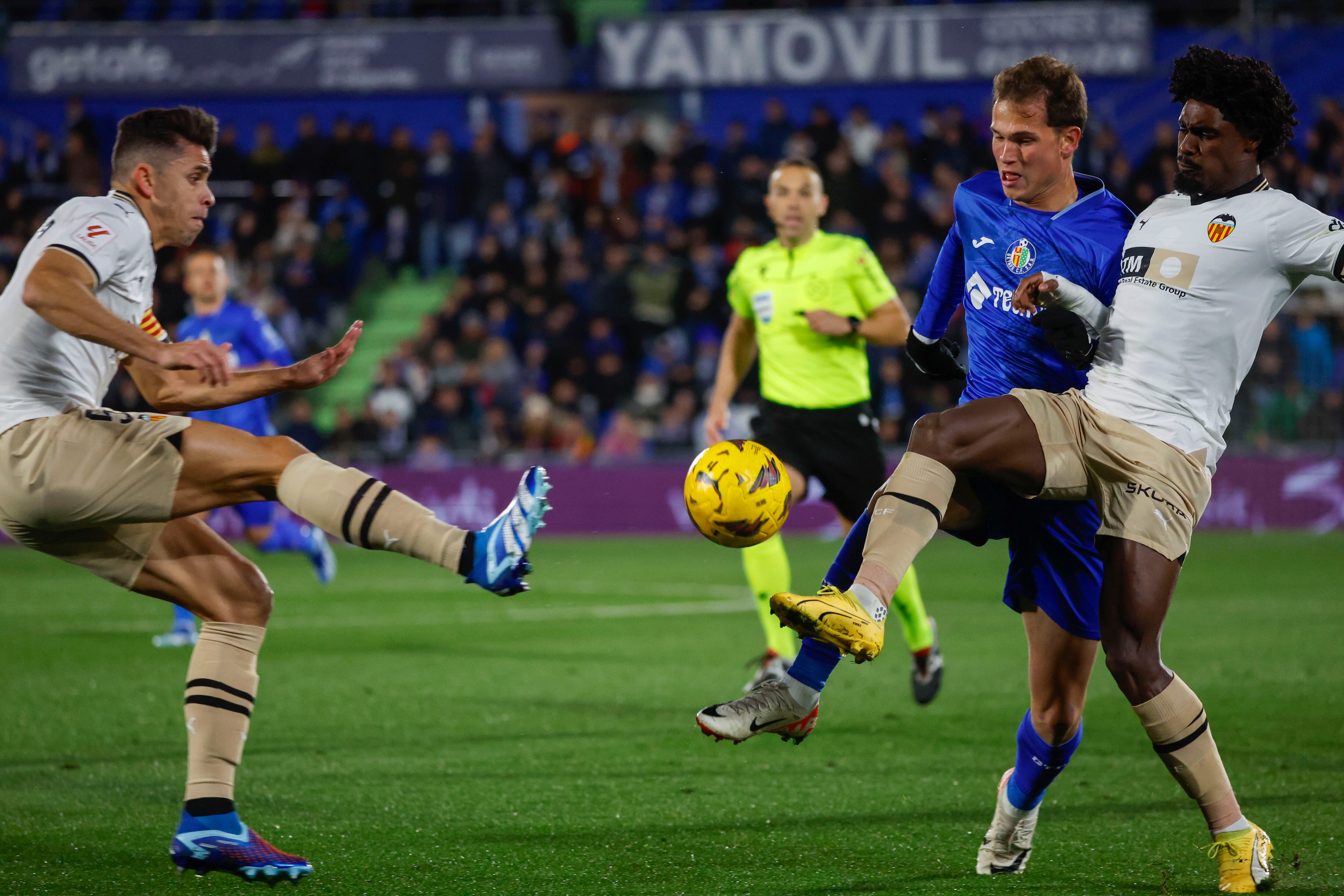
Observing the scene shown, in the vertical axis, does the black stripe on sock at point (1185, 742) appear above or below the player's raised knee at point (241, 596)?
below

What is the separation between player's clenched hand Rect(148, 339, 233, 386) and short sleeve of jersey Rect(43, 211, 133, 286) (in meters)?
0.31

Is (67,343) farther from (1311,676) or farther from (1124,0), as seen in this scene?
(1124,0)

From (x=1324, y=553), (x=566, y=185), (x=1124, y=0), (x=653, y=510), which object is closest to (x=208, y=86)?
(x=566, y=185)

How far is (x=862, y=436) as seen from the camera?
7867 mm

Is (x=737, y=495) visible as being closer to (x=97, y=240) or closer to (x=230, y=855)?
(x=230, y=855)

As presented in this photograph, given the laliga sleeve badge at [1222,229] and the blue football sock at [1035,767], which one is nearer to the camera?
the laliga sleeve badge at [1222,229]

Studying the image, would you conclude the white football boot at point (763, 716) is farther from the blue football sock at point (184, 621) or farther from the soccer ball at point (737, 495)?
the blue football sock at point (184, 621)

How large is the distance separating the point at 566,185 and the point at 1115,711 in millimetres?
15865

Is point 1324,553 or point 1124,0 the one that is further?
point 1124,0

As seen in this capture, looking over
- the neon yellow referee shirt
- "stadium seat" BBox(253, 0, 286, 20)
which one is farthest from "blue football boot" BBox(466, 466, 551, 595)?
"stadium seat" BBox(253, 0, 286, 20)

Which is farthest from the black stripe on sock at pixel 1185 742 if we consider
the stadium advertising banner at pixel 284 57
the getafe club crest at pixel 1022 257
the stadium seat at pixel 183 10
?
the stadium seat at pixel 183 10

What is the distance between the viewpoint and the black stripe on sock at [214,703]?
14.1ft

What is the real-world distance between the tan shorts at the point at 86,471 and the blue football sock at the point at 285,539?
276 inches

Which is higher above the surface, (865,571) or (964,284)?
(964,284)
